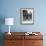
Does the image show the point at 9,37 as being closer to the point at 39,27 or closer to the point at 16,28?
the point at 16,28

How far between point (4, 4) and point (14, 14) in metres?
0.49

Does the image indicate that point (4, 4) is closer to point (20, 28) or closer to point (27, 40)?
point (20, 28)

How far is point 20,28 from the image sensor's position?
459 cm

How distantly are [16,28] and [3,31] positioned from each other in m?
0.47

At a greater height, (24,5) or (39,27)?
(24,5)

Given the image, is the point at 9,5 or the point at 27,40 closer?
the point at 27,40

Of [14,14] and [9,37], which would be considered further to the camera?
[14,14]

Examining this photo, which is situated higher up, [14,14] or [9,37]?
[14,14]

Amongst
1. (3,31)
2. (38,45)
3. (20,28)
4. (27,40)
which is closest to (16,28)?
(20,28)

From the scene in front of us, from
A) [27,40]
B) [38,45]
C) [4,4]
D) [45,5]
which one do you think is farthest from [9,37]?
[45,5]

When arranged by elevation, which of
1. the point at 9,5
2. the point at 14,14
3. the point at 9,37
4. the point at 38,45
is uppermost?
the point at 9,5

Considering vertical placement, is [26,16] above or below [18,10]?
below

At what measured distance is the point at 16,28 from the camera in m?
4.59

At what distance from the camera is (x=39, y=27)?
4594 millimetres
